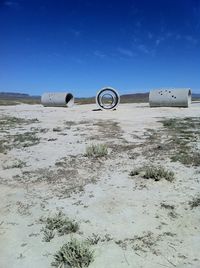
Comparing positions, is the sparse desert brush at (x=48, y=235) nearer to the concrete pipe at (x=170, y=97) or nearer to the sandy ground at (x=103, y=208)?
the sandy ground at (x=103, y=208)

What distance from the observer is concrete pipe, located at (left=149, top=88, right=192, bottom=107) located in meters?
31.9

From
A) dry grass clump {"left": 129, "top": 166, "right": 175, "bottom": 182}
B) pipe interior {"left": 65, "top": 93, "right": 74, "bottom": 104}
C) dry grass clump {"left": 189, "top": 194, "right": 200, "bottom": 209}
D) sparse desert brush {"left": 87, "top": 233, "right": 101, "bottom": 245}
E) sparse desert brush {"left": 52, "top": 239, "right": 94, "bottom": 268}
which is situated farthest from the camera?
pipe interior {"left": 65, "top": 93, "right": 74, "bottom": 104}

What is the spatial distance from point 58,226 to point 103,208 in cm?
113

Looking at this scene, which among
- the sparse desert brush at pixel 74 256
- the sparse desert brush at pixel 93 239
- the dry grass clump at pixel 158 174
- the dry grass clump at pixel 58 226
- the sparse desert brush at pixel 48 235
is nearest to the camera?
the sparse desert brush at pixel 74 256

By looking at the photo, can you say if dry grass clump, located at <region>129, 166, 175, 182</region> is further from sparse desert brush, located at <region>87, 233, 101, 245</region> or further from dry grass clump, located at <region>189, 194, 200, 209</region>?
sparse desert brush, located at <region>87, 233, 101, 245</region>

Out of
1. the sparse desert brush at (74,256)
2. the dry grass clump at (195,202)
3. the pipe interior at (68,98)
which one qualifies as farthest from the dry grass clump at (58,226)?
the pipe interior at (68,98)

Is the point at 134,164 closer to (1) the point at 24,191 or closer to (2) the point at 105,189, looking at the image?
(2) the point at 105,189

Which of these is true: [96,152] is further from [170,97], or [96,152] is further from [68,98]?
[68,98]

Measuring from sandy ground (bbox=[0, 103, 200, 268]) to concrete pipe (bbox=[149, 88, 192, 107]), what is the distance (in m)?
20.4

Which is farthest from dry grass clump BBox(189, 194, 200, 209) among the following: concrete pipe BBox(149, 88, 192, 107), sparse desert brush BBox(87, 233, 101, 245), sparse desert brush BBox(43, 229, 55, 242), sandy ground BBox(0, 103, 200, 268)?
concrete pipe BBox(149, 88, 192, 107)

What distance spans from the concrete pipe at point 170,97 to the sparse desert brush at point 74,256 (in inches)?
1084

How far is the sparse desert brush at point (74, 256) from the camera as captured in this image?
5277 millimetres

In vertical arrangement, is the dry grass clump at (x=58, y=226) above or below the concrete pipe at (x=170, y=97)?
below

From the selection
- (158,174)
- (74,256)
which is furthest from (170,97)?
(74,256)
